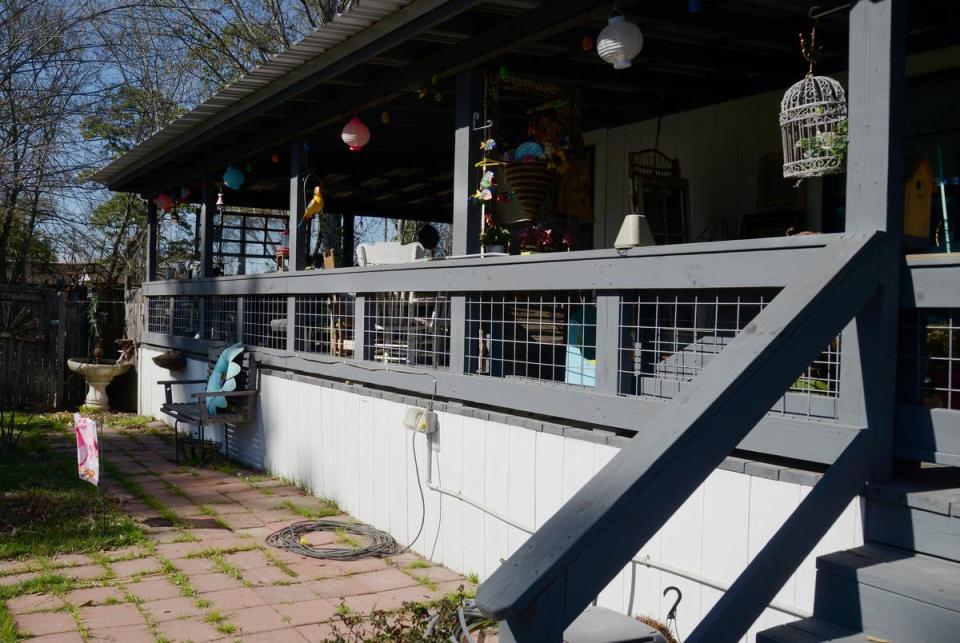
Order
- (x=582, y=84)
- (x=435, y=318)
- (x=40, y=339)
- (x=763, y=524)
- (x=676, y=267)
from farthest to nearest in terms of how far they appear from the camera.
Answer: (x=40, y=339), (x=582, y=84), (x=435, y=318), (x=676, y=267), (x=763, y=524)

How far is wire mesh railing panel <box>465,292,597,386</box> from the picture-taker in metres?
5.25

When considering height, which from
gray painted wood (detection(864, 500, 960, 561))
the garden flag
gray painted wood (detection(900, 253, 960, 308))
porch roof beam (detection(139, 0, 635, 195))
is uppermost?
porch roof beam (detection(139, 0, 635, 195))

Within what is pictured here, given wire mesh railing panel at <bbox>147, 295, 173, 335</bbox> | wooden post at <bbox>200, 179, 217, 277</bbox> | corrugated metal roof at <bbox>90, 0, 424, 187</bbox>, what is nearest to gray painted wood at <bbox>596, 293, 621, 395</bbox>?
corrugated metal roof at <bbox>90, 0, 424, 187</bbox>

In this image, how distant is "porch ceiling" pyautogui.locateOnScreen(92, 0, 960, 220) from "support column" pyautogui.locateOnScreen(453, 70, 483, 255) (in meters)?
0.17

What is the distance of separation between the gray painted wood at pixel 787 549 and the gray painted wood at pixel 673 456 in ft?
1.56

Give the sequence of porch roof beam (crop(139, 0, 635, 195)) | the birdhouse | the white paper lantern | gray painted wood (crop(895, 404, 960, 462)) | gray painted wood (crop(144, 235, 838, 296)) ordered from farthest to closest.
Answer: the white paper lantern
porch roof beam (crop(139, 0, 635, 195))
gray painted wood (crop(144, 235, 838, 296))
the birdhouse
gray painted wood (crop(895, 404, 960, 462))

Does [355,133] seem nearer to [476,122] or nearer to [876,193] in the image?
[476,122]

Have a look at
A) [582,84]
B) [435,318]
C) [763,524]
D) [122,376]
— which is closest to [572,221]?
[582,84]

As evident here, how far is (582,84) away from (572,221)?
1492mm

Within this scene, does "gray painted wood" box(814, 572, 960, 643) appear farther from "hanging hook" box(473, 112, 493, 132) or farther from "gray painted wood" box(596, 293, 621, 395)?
"hanging hook" box(473, 112, 493, 132)

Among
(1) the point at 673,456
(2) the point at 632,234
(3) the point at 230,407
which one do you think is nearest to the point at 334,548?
(2) the point at 632,234

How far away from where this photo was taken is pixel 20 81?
17.3 meters

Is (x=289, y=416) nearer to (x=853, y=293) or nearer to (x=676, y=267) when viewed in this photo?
(x=676, y=267)

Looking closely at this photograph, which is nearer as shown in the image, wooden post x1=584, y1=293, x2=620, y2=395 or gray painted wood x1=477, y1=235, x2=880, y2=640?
gray painted wood x1=477, y1=235, x2=880, y2=640
